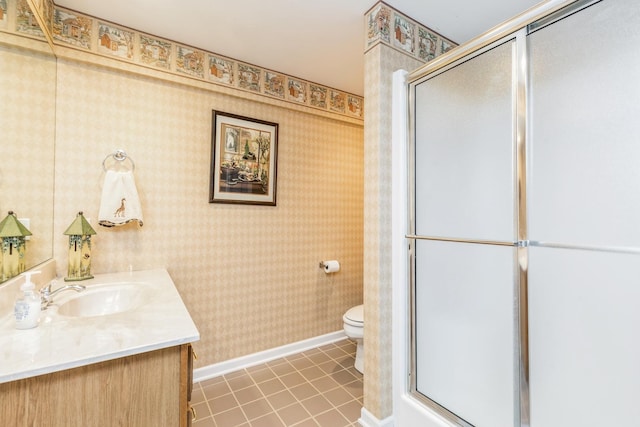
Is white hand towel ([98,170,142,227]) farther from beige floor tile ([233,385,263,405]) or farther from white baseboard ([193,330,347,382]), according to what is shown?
beige floor tile ([233,385,263,405])

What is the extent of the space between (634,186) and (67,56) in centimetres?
294

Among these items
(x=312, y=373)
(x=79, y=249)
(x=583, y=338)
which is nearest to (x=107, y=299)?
(x=79, y=249)

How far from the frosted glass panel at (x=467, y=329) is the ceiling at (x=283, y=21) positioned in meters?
1.46

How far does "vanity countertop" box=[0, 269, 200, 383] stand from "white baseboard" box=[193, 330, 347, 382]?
50.4 inches

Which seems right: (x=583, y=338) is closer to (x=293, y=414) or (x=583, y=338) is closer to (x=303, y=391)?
(x=293, y=414)

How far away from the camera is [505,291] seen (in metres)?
1.35

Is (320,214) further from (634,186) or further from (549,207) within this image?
(634,186)

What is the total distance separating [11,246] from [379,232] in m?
1.82

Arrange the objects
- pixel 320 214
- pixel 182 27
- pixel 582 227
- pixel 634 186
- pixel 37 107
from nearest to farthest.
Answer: pixel 634 186 < pixel 582 227 < pixel 37 107 < pixel 182 27 < pixel 320 214

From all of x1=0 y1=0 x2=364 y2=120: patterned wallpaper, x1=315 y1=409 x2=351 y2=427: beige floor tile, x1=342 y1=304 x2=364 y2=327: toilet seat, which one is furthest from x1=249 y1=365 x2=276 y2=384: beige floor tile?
x1=0 y1=0 x2=364 y2=120: patterned wallpaper

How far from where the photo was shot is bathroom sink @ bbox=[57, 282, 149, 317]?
1.55m

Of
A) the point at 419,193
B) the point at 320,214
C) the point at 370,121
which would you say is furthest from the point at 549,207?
the point at 320,214

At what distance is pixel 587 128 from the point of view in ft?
3.67

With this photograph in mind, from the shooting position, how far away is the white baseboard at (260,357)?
92.4 inches
